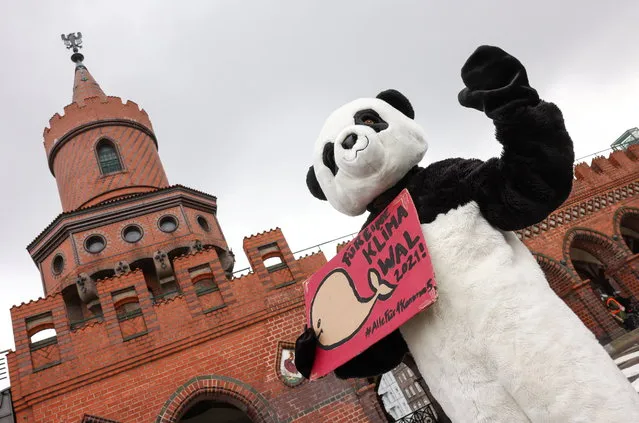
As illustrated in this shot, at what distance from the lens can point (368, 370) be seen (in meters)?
2.56

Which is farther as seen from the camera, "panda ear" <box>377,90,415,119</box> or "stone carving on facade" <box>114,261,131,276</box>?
"stone carving on facade" <box>114,261,131,276</box>

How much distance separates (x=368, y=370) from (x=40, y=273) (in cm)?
1396

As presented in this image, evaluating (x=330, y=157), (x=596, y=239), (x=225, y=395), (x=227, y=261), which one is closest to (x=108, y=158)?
(x=227, y=261)

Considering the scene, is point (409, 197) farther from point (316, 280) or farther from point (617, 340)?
point (617, 340)

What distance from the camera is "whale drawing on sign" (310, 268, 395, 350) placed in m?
2.18

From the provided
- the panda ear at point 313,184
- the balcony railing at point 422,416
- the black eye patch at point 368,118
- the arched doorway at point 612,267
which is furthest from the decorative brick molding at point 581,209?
the black eye patch at point 368,118

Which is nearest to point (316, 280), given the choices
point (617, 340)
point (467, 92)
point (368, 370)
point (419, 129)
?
point (368, 370)

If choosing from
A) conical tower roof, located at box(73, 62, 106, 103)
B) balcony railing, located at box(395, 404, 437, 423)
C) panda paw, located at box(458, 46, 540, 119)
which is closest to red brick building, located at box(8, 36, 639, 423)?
balcony railing, located at box(395, 404, 437, 423)

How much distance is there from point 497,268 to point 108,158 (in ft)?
52.2

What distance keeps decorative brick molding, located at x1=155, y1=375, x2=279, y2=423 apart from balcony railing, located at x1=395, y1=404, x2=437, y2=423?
3.06 meters

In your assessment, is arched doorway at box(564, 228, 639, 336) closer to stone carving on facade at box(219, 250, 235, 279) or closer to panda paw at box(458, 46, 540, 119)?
stone carving on facade at box(219, 250, 235, 279)

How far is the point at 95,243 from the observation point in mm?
12500

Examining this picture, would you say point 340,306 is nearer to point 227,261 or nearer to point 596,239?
Result: point 596,239

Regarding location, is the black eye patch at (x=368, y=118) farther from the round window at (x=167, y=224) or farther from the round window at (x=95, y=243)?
the round window at (x=95, y=243)
